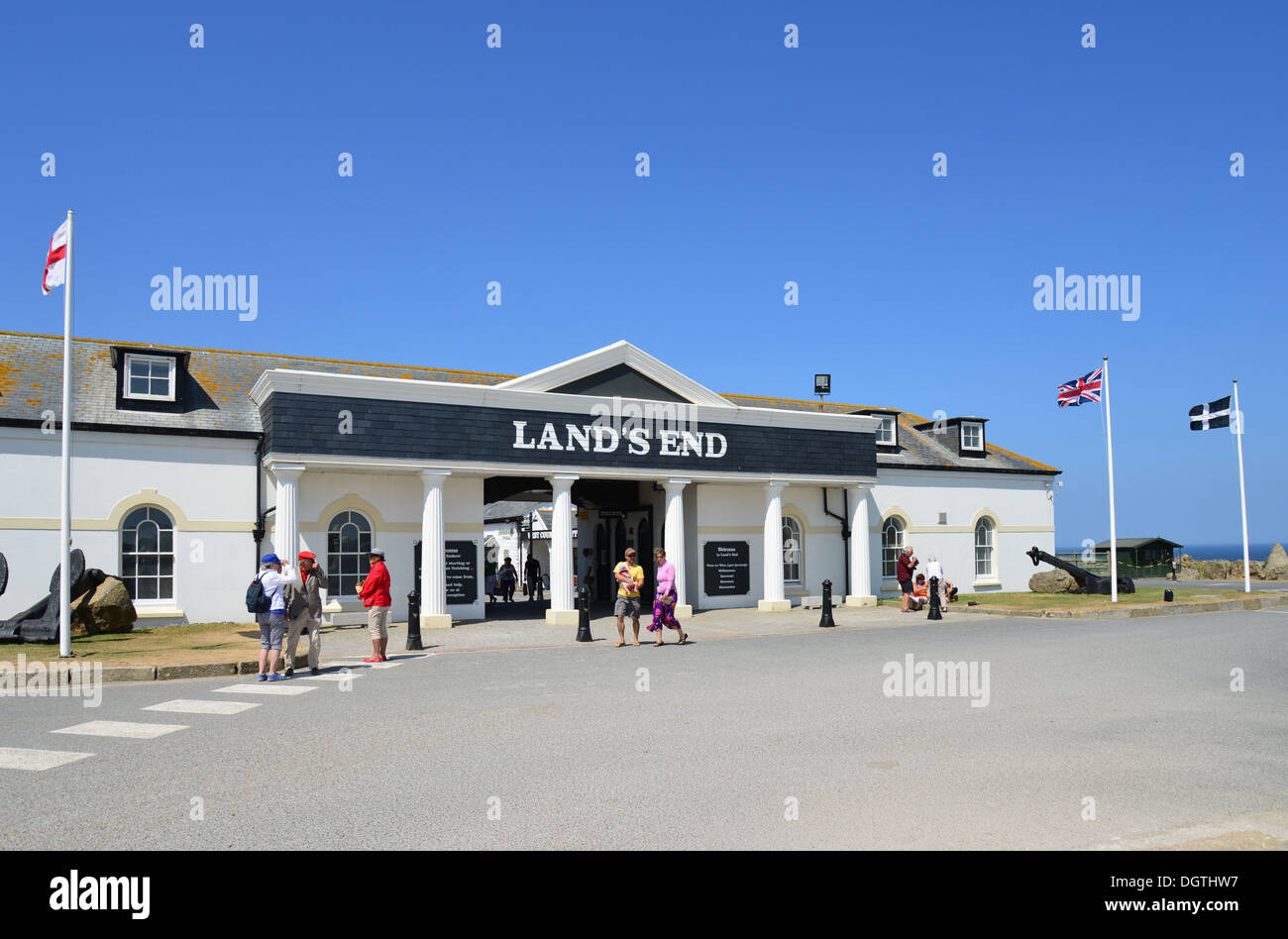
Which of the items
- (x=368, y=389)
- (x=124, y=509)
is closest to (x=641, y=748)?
(x=368, y=389)

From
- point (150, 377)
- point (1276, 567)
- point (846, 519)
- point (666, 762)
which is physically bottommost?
point (1276, 567)

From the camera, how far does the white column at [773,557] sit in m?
25.2

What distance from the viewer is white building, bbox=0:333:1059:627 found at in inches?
765

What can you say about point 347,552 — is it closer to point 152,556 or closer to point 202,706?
point 152,556

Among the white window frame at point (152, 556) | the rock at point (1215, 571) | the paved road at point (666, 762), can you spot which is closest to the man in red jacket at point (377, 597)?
the paved road at point (666, 762)

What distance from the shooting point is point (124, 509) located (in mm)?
19781

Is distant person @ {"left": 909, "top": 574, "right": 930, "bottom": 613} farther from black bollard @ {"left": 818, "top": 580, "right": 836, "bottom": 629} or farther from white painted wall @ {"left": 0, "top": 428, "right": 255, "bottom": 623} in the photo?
white painted wall @ {"left": 0, "top": 428, "right": 255, "bottom": 623}

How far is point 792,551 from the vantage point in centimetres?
2712

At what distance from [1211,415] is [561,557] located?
767 inches

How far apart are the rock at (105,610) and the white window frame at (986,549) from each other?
1005 inches

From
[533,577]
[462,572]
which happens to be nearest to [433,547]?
[462,572]
